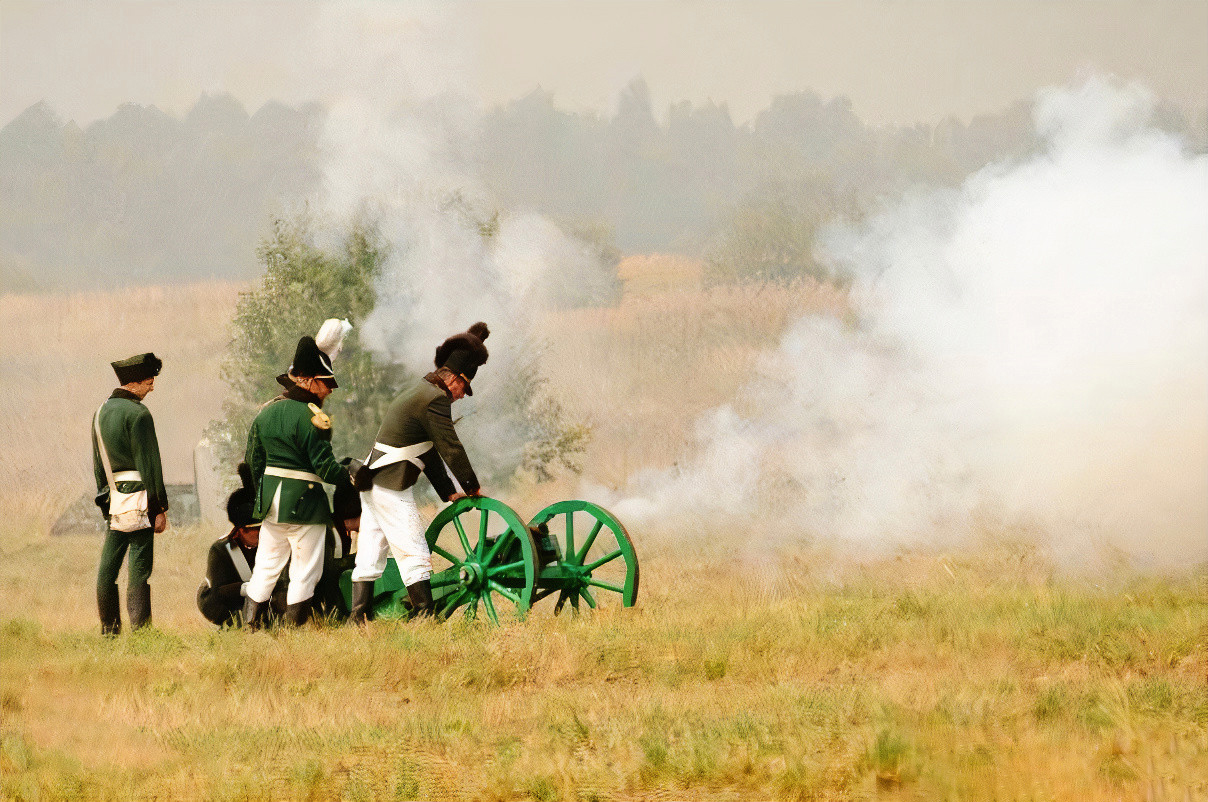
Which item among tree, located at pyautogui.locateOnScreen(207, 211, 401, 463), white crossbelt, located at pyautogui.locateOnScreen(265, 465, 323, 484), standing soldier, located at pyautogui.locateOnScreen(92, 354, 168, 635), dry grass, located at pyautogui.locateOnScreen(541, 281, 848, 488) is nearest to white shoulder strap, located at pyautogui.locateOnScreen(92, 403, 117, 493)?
standing soldier, located at pyautogui.locateOnScreen(92, 354, 168, 635)

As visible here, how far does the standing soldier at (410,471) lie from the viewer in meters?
8.61

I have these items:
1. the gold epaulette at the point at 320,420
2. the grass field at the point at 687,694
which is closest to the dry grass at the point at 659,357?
the grass field at the point at 687,694

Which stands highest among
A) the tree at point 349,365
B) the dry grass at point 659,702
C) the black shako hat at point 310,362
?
the tree at point 349,365

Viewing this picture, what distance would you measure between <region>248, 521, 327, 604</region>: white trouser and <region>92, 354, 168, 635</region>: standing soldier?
825 mm

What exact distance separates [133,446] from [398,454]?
1.79m

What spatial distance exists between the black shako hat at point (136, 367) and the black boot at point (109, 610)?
1361 mm

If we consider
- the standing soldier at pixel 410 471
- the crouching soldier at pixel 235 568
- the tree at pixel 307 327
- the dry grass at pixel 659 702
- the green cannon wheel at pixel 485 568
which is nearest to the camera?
the dry grass at pixel 659 702

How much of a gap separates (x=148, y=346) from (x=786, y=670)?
20.6m

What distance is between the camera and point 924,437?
13.1 metres

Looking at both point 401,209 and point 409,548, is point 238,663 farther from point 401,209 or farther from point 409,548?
point 401,209

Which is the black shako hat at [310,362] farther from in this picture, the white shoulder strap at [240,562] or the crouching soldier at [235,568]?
the white shoulder strap at [240,562]

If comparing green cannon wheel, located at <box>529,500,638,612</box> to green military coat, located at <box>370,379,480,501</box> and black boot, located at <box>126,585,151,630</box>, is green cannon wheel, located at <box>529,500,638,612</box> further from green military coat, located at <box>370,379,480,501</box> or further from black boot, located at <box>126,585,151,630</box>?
black boot, located at <box>126,585,151,630</box>

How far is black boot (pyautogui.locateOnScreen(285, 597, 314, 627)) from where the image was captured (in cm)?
870

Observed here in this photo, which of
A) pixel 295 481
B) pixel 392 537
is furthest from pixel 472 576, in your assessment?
pixel 295 481
